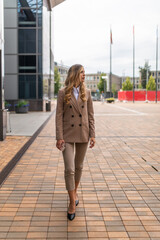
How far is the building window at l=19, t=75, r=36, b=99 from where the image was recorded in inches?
1004

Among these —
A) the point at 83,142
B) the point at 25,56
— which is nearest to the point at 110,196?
the point at 83,142

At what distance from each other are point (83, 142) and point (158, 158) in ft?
12.2

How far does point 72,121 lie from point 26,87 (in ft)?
73.0

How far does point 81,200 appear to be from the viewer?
4301 mm

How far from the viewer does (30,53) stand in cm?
2577

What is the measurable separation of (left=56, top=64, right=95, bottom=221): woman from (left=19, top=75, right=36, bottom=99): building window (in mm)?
22135

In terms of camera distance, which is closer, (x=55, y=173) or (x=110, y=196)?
(x=110, y=196)

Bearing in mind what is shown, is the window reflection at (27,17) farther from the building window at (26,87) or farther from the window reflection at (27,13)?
the building window at (26,87)

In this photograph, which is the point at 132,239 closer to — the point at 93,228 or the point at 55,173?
the point at 93,228

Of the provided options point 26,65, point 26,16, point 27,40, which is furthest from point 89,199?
point 26,16

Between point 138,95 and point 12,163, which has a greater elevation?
point 138,95

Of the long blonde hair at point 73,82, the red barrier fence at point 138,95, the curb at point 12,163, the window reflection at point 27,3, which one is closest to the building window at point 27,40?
the window reflection at point 27,3

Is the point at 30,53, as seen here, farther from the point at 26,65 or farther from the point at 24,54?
the point at 26,65

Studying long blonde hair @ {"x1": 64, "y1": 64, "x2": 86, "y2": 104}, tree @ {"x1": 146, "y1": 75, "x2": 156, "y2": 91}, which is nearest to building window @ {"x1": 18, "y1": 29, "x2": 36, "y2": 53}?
long blonde hair @ {"x1": 64, "y1": 64, "x2": 86, "y2": 104}
